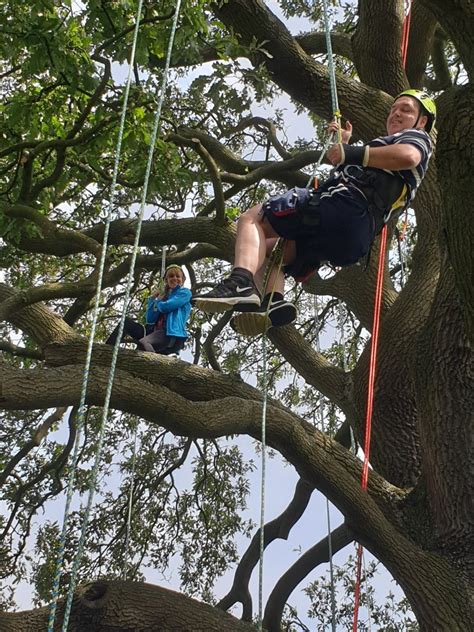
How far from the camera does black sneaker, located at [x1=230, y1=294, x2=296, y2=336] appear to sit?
134 inches

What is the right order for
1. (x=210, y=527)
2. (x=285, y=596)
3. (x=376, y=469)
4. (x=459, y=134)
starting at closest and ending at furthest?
A: (x=459, y=134) → (x=376, y=469) → (x=285, y=596) → (x=210, y=527)

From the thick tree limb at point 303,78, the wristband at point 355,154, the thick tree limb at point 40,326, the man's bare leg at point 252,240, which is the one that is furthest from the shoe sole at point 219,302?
the thick tree limb at point 303,78

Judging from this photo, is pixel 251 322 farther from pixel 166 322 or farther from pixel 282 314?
pixel 166 322

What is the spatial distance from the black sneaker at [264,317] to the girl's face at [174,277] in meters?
1.96

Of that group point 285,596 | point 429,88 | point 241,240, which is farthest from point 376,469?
point 429,88

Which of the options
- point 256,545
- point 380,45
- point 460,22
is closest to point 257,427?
point 256,545

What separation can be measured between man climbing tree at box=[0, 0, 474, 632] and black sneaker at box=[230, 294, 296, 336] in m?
0.76

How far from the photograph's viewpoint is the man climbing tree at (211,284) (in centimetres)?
399

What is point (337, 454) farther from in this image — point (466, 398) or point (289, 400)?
point (289, 400)

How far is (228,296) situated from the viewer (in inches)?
121

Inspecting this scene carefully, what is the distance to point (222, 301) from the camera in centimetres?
304

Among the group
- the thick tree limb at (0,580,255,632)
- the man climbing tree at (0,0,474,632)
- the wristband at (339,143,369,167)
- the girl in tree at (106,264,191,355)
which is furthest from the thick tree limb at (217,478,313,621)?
the wristband at (339,143,369,167)

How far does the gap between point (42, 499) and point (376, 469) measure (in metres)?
3.47

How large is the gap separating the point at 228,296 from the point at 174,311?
2286 millimetres
